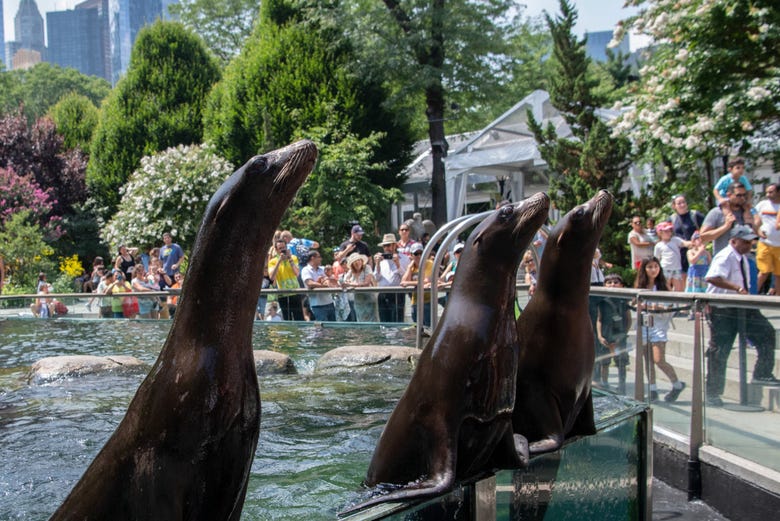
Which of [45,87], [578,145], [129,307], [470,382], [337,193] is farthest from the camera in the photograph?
[45,87]

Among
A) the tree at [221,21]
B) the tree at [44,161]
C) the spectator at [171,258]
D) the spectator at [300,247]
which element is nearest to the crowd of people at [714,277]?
the spectator at [300,247]

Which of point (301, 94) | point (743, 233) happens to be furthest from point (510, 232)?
point (301, 94)

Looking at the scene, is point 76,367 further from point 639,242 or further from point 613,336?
point 639,242

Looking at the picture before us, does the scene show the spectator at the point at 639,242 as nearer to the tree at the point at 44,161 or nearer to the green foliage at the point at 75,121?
the tree at the point at 44,161

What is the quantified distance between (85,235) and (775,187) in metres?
26.4

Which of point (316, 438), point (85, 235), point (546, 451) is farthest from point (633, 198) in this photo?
point (85, 235)

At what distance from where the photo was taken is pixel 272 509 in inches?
143

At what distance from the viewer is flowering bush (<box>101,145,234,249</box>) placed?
22.0 meters

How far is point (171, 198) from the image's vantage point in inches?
866

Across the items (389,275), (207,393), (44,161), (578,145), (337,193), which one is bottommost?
(389,275)

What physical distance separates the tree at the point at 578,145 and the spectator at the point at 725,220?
24.0 ft

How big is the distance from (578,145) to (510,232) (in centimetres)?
1625

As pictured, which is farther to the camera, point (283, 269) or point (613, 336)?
point (283, 269)

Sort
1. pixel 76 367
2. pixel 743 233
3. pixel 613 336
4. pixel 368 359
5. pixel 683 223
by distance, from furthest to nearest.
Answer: pixel 683 223 < pixel 743 233 < pixel 368 359 < pixel 76 367 < pixel 613 336
